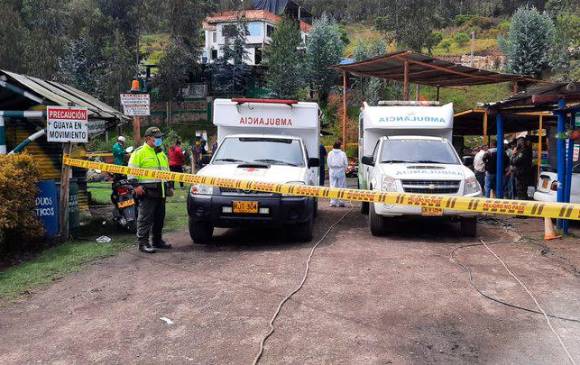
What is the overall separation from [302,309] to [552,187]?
699 centimetres

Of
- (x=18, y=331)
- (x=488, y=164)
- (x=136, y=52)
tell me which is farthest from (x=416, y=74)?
(x=136, y=52)

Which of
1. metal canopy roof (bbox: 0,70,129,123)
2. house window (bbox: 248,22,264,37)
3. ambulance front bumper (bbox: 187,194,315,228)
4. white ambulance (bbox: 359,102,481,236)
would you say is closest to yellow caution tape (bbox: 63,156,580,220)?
ambulance front bumper (bbox: 187,194,315,228)

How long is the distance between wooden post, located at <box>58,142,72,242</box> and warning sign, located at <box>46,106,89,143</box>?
218 mm

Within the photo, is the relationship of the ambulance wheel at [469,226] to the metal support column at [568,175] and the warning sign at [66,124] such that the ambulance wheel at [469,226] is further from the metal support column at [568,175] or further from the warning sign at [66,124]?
the warning sign at [66,124]

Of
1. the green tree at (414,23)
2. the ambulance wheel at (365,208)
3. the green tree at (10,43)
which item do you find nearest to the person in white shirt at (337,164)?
the ambulance wheel at (365,208)

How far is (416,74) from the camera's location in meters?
18.6

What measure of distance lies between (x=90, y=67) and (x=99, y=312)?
154 ft

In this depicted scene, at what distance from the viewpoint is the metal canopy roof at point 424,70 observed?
15772 mm

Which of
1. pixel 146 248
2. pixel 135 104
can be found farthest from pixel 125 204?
pixel 135 104

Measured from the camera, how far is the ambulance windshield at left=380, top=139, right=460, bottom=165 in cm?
998

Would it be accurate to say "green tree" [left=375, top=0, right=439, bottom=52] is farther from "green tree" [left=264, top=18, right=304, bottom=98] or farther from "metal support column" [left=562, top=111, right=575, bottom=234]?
"metal support column" [left=562, top=111, right=575, bottom=234]

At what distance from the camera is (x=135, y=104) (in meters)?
12.1

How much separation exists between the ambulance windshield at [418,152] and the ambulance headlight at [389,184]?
100 cm

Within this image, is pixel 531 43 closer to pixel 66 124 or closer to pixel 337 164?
pixel 337 164
